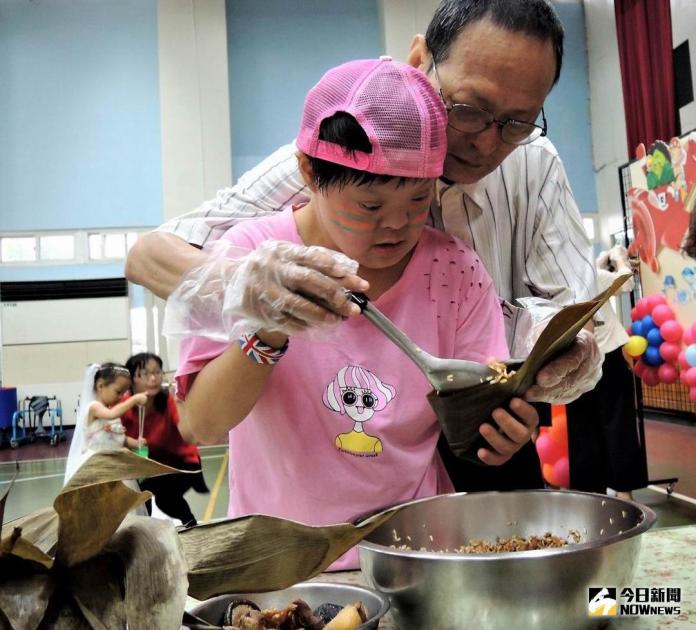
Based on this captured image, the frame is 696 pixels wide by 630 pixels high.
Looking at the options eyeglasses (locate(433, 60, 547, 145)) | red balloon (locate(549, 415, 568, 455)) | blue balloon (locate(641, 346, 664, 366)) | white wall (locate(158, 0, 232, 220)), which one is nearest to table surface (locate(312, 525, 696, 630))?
eyeglasses (locate(433, 60, 547, 145))

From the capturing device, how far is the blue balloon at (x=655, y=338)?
13.9ft

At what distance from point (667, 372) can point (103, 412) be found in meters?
3.19

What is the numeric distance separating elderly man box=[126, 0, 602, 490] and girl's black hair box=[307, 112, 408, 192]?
0.52ft

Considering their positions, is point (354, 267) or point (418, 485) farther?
point (418, 485)

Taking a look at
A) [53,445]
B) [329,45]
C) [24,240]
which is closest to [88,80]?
[24,240]

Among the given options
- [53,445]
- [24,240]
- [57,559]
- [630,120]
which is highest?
[630,120]

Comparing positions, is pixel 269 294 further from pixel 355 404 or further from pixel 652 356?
pixel 652 356

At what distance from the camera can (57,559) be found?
0.49 meters

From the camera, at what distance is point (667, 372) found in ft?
13.5

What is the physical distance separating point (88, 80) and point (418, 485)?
8.86 m

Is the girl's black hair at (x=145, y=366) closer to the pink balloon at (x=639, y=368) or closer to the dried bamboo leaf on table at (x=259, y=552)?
the pink balloon at (x=639, y=368)

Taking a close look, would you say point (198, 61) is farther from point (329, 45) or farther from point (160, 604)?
point (160, 604)

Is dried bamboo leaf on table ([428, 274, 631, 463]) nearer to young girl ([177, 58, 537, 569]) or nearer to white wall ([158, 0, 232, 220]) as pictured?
young girl ([177, 58, 537, 569])

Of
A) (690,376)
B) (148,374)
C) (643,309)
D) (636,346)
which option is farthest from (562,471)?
(148,374)
